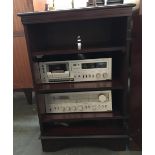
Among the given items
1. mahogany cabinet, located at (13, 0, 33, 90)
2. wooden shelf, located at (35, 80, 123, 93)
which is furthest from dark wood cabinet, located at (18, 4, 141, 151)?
mahogany cabinet, located at (13, 0, 33, 90)

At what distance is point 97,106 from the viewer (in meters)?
1.30

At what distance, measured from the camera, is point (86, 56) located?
4.45 feet

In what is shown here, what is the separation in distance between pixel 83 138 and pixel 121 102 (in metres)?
0.34

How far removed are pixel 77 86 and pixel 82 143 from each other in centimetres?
39

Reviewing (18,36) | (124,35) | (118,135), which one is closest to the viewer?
(124,35)

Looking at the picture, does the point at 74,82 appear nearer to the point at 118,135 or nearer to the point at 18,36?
the point at 118,135

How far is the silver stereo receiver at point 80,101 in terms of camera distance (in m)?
1.28

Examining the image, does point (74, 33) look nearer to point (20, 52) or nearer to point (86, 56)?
point (86, 56)

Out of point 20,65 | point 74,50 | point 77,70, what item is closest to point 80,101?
point 77,70

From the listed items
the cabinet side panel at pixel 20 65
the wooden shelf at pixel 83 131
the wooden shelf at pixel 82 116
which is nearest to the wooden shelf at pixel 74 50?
the wooden shelf at pixel 82 116

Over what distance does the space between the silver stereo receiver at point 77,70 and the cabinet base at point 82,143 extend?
0.39 meters

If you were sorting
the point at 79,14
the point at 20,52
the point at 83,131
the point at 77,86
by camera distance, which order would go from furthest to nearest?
the point at 20,52 → the point at 83,131 → the point at 77,86 → the point at 79,14

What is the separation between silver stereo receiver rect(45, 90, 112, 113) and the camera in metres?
1.28
